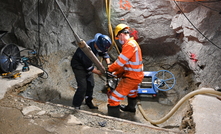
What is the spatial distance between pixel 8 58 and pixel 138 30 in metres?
3.44

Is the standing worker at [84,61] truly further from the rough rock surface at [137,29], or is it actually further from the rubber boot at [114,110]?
the rough rock surface at [137,29]

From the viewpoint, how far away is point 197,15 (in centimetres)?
381

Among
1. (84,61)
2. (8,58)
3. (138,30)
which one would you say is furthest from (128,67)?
(8,58)

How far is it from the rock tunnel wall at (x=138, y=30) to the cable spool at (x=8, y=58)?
2.10 feet

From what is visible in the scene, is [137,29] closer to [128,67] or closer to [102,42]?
[128,67]

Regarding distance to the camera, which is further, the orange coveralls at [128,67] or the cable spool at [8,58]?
the cable spool at [8,58]

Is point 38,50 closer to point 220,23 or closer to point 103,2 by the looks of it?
point 103,2

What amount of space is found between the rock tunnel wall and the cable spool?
2.10ft

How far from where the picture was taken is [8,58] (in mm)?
3346

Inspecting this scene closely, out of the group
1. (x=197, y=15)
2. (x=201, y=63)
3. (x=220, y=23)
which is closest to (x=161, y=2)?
(x=197, y=15)

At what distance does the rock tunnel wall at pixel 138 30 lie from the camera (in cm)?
371

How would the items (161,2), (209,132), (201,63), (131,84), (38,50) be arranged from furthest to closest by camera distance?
(38,50) → (161,2) → (201,63) → (131,84) → (209,132)

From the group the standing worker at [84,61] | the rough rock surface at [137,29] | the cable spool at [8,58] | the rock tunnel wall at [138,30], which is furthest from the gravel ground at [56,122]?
the rock tunnel wall at [138,30]

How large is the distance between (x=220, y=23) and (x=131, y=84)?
266 centimetres
